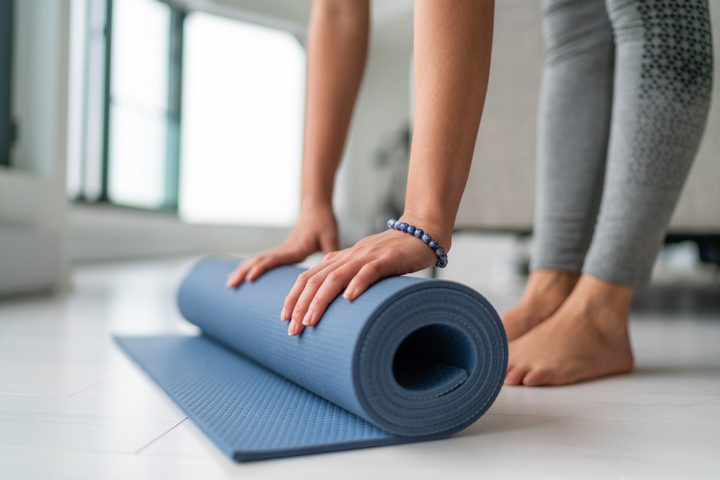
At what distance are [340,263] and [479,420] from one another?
0.26m

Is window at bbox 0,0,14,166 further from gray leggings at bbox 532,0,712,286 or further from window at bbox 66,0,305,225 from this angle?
window at bbox 66,0,305,225

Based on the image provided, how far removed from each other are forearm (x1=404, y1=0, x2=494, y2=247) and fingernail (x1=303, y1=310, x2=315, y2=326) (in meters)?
0.17

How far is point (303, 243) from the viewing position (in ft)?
4.01

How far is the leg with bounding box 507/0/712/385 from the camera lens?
1.09 metres

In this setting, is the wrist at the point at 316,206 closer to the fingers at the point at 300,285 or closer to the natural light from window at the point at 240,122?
the fingers at the point at 300,285

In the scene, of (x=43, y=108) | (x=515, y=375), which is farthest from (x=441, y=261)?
(x=43, y=108)

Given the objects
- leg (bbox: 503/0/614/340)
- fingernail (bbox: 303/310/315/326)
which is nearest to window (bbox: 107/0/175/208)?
leg (bbox: 503/0/614/340)

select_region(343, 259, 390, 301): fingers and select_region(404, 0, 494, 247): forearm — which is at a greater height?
select_region(404, 0, 494, 247): forearm

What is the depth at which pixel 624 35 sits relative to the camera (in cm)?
113

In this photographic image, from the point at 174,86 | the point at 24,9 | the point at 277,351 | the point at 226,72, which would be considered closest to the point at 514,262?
the point at 24,9

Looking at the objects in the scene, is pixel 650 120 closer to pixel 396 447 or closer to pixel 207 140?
pixel 396 447

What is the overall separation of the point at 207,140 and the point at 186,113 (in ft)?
1.54

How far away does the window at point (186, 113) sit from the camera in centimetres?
582

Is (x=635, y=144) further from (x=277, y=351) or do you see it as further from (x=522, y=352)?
(x=277, y=351)
